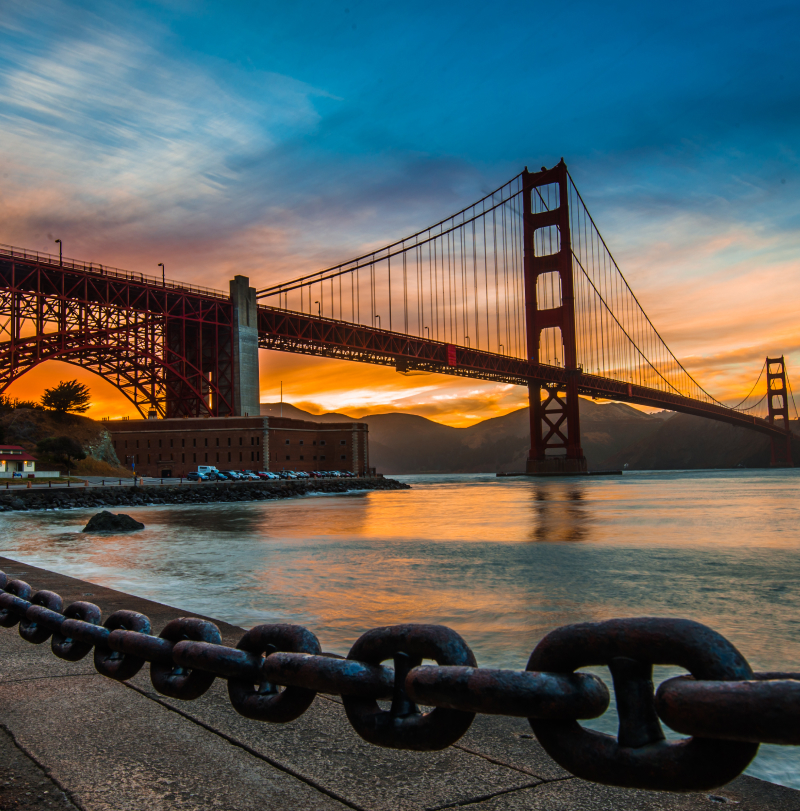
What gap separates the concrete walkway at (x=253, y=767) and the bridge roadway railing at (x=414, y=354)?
5711cm

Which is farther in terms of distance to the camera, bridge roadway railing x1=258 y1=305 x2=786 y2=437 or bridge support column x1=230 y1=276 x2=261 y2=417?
bridge roadway railing x1=258 y1=305 x2=786 y2=437

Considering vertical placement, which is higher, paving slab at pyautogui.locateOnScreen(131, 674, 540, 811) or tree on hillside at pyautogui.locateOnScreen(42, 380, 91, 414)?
tree on hillside at pyautogui.locateOnScreen(42, 380, 91, 414)

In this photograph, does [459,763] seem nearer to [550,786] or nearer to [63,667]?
[550,786]

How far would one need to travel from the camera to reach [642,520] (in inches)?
934

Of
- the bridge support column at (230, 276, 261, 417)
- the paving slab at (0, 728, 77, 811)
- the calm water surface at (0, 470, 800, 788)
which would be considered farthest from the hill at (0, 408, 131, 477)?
the paving slab at (0, 728, 77, 811)

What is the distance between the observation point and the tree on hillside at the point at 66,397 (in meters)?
55.1

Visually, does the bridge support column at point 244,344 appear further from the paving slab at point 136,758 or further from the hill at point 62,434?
the paving slab at point 136,758

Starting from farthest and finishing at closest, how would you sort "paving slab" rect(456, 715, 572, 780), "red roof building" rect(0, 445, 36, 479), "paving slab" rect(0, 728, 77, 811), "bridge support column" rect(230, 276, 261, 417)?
1. "bridge support column" rect(230, 276, 261, 417)
2. "red roof building" rect(0, 445, 36, 479)
3. "paving slab" rect(456, 715, 572, 780)
4. "paving slab" rect(0, 728, 77, 811)

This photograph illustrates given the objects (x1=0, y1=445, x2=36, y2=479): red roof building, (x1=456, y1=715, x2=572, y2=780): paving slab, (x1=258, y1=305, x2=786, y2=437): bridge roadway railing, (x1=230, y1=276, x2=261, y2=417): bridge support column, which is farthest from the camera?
(x1=258, y1=305, x2=786, y2=437): bridge roadway railing

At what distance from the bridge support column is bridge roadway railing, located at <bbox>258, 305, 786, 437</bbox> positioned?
2418 mm

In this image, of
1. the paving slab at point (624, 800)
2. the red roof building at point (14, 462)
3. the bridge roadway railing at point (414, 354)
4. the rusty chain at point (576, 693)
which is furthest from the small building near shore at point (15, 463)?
the rusty chain at point (576, 693)

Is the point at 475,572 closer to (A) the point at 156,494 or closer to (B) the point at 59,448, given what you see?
(A) the point at 156,494

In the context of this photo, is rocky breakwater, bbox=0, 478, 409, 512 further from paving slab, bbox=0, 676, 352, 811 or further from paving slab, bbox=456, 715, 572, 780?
paving slab, bbox=456, 715, 572, 780

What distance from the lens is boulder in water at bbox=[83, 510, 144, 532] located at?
2064 cm
